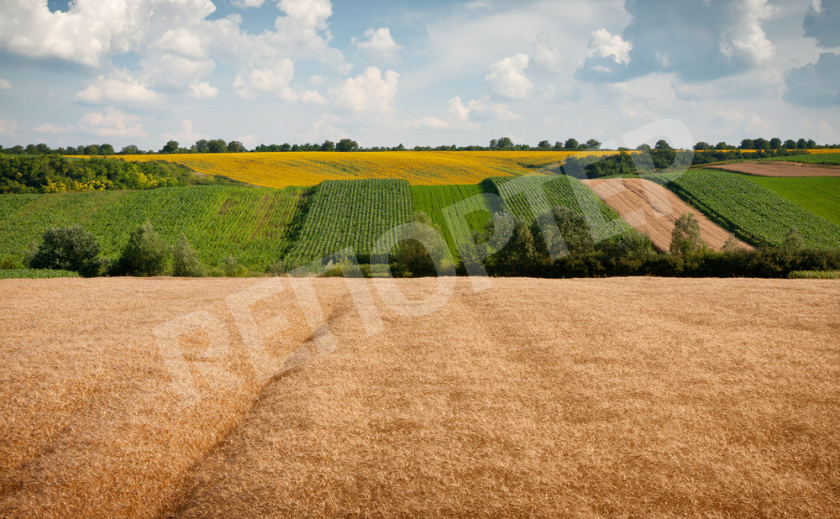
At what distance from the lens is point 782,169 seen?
56.7 m

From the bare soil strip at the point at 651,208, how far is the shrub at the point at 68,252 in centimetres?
4428

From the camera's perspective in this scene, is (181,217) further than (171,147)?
No

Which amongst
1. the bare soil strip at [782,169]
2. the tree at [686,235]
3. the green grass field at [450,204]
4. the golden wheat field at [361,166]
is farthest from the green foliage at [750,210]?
the green grass field at [450,204]

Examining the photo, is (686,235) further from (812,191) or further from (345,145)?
(345,145)

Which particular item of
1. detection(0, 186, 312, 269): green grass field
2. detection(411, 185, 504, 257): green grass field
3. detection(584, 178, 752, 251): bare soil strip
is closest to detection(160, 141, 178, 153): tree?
detection(0, 186, 312, 269): green grass field

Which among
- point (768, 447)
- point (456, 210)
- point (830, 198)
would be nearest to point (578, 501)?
point (768, 447)

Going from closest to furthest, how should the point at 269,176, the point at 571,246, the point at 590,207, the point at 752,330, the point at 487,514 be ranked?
the point at 487,514 → the point at 752,330 → the point at 571,246 → the point at 590,207 → the point at 269,176

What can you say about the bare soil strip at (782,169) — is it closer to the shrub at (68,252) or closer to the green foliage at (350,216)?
the green foliage at (350,216)

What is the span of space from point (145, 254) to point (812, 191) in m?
67.1

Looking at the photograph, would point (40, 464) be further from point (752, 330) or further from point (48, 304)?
point (752, 330)

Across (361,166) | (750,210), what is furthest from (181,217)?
(750,210)

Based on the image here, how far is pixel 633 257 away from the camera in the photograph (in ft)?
76.5

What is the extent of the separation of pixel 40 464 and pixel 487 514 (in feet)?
18.9

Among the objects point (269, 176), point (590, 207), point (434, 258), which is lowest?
point (434, 258)
